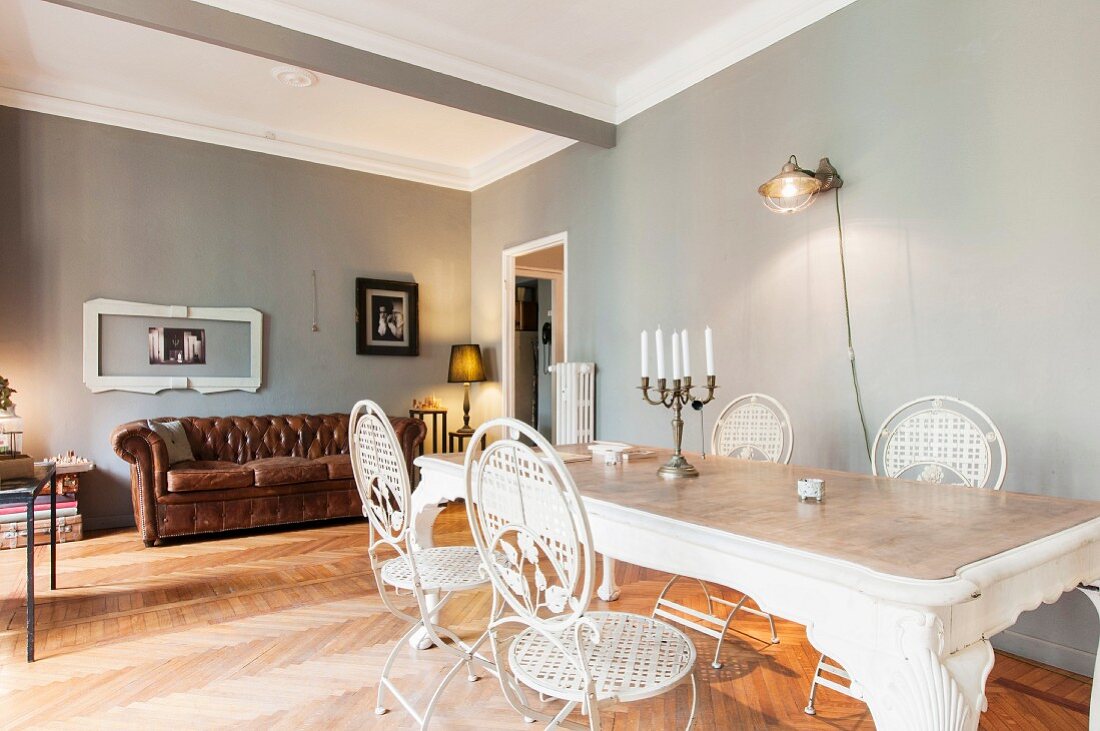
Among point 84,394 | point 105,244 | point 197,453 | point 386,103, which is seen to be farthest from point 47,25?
point 197,453

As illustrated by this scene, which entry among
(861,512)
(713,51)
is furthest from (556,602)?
(713,51)

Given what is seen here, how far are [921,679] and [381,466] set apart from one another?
154 centimetres

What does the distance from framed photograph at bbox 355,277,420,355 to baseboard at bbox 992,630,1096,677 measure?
15.9 feet

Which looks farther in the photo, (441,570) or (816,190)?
(816,190)

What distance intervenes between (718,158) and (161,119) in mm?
4097

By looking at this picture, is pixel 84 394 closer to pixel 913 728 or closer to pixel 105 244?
pixel 105 244

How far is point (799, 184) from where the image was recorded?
3279mm

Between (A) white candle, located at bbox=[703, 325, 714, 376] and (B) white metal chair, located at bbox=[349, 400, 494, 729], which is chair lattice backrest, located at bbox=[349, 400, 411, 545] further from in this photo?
(A) white candle, located at bbox=[703, 325, 714, 376]

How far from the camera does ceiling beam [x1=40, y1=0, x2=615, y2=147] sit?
3150 mm

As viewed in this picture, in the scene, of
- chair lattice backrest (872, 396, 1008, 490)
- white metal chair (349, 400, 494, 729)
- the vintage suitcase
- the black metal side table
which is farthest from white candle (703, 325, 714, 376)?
the vintage suitcase

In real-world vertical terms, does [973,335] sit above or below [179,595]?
above

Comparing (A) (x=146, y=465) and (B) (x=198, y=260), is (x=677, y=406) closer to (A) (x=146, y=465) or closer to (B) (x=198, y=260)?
(A) (x=146, y=465)

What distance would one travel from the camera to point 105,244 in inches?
189

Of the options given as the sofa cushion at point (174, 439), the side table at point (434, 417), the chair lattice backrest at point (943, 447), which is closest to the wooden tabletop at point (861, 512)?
the chair lattice backrest at point (943, 447)
